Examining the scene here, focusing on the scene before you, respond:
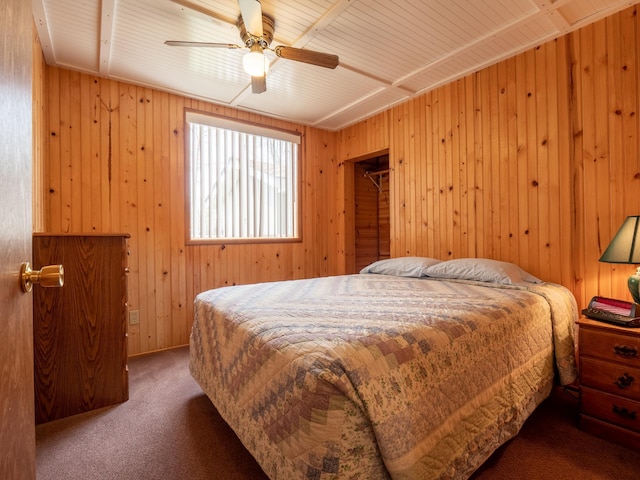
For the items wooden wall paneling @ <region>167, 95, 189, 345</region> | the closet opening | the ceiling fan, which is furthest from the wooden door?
the closet opening

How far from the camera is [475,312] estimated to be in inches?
59.9

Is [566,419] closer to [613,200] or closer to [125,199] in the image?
[613,200]

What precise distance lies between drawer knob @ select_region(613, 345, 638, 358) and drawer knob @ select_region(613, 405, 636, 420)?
0.89ft

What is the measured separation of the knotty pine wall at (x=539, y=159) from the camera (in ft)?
6.71

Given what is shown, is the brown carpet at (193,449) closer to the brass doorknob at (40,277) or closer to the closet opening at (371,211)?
the brass doorknob at (40,277)

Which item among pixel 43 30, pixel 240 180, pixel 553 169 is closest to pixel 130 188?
pixel 240 180

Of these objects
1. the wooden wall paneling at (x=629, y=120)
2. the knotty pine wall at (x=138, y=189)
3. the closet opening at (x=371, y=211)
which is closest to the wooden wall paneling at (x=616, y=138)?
the wooden wall paneling at (x=629, y=120)

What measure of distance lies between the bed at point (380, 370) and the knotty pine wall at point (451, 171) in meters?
0.62

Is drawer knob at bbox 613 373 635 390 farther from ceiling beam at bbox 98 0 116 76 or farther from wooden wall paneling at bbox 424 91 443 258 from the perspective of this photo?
ceiling beam at bbox 98 0 116 76

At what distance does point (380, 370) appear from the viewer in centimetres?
106

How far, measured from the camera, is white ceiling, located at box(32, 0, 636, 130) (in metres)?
1.98

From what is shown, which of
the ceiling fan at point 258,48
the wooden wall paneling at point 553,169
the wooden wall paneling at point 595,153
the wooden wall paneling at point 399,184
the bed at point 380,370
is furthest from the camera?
the wooden wall paneling at point 399,184

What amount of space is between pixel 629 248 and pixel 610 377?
0.68m

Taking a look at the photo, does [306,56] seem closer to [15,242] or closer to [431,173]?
[431,173]
